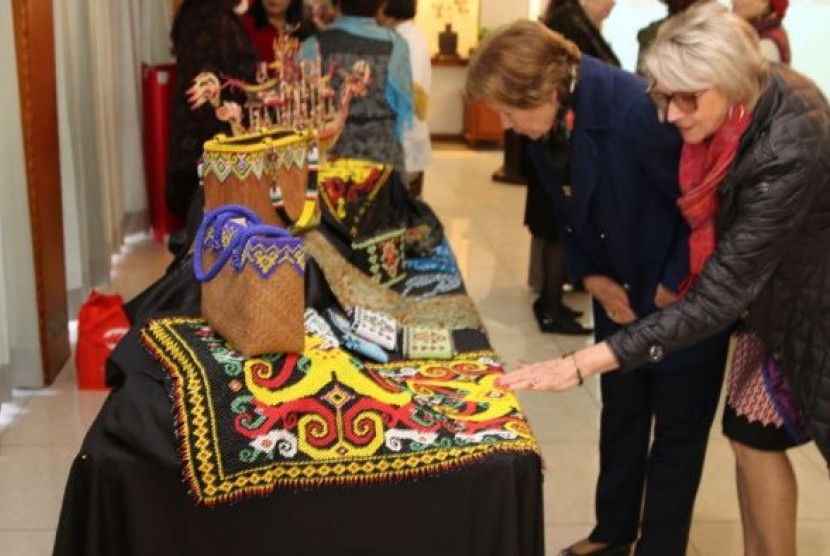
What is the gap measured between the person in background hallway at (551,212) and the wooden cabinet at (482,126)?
175 inches

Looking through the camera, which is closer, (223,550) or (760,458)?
(223,550)

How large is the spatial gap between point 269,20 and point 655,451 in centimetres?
321

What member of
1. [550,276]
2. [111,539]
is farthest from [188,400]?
[550,276]

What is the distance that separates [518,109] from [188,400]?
852 mm

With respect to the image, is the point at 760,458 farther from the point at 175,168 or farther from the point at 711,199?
the point at 175,168

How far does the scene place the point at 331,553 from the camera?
1804 millimetres

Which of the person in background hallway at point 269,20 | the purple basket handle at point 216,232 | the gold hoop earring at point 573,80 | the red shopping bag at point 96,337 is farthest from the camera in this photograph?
the person in background hallway at point 269,20

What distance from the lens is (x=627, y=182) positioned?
6.75 feet

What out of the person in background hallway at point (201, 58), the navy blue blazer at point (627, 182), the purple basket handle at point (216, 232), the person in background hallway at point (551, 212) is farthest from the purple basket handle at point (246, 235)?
the person in background hallway at point (201, 58)

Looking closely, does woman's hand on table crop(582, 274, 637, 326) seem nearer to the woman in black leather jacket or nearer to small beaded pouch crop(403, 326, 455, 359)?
the woman in black leather jacket

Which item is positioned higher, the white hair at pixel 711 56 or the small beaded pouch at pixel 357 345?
the white hair at pixel 711 56

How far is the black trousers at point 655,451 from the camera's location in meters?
2.16

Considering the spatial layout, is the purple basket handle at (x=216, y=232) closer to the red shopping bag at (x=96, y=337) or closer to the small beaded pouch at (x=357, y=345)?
the small beaded pouch at (x=357, y=345)

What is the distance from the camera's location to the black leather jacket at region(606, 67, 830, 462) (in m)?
1.67
